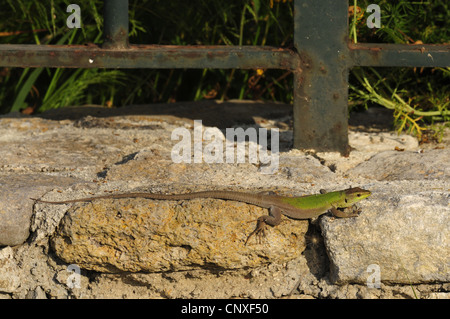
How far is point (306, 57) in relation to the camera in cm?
300

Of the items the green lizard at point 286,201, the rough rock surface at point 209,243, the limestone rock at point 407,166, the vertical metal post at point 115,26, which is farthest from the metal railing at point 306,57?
the green lizard at point 286,201

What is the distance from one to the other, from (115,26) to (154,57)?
0.22 meters

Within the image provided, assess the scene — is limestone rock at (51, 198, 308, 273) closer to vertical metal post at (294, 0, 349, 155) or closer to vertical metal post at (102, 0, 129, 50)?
vertical metal post at (294, 0, 349, 155)

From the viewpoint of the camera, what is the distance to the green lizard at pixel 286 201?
242 cm

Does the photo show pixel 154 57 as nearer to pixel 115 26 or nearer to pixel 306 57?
pixel 115 26

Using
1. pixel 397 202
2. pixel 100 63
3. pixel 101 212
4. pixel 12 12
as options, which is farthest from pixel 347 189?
pixel 12 12

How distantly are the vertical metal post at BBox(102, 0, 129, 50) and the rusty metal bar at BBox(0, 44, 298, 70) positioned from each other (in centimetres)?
4

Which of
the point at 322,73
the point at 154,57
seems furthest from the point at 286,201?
the point at 154,57

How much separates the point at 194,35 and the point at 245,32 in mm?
334

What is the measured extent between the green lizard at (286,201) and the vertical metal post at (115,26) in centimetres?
86

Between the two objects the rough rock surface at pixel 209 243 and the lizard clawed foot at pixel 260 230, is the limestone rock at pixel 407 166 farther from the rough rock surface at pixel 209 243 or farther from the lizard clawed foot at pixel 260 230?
the lizard clawed foot at pixel 260 230

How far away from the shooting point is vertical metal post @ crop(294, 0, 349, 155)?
2.97 metres
